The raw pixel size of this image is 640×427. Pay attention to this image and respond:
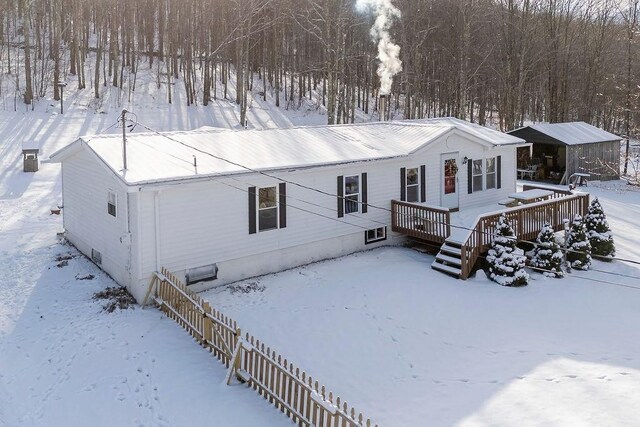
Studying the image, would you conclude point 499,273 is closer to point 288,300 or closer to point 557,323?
point 557,323

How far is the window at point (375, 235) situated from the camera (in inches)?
685

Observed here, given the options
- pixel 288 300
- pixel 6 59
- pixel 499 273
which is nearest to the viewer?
pixel 288 300

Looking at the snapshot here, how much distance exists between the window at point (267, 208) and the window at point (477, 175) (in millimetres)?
8577

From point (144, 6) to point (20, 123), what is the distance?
21897 millimetres

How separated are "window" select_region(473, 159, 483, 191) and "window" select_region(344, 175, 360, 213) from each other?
563 centimetres

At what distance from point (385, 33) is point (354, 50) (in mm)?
5054

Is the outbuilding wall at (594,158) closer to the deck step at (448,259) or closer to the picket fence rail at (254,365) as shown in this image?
the deck step at (448,259)

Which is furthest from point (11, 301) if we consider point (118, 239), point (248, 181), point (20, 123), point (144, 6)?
point (144, 6)

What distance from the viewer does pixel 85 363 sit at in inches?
404

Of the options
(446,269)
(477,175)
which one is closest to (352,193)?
(446,269)

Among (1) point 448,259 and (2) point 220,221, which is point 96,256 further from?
(1) point 448,259

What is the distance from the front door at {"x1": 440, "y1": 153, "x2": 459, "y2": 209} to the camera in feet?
62.8

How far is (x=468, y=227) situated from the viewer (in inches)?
666

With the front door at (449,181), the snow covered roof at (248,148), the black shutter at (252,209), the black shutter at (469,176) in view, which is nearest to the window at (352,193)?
the snow covered roof at (248,148)
